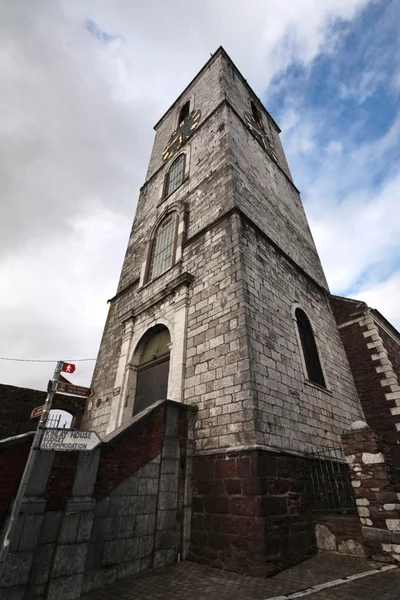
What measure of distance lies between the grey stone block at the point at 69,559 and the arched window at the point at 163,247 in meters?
7.16

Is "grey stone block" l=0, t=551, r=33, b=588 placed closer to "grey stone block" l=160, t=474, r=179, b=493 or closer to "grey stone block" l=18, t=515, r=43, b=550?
"grey stone block" l=18, t=515, r=43, b=550

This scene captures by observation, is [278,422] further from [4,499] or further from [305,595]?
[4,499]

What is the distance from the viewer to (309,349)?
8.42m

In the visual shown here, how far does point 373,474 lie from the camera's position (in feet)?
17.1

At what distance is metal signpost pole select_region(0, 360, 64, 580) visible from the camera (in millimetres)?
3115

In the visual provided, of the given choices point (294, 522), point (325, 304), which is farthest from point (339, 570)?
point (325, 304)

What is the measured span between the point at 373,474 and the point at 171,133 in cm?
1663

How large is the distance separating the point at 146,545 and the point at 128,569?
386 mm

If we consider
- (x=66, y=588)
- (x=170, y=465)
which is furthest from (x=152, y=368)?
(x=66, y=588)

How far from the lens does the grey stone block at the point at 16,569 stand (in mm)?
3357

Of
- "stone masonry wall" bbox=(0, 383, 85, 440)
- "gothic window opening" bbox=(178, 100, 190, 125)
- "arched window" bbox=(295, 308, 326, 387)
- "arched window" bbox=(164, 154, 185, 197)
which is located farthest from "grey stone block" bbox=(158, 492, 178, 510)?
"gothic window opening" bbox=(178, 100, 190, 125)

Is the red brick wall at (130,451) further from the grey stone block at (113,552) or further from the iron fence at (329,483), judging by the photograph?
the iron fence at (329,483)

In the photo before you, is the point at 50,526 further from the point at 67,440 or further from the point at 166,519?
the point at 166,519

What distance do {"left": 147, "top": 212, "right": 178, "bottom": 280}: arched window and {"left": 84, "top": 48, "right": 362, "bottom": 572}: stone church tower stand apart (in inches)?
2.0
